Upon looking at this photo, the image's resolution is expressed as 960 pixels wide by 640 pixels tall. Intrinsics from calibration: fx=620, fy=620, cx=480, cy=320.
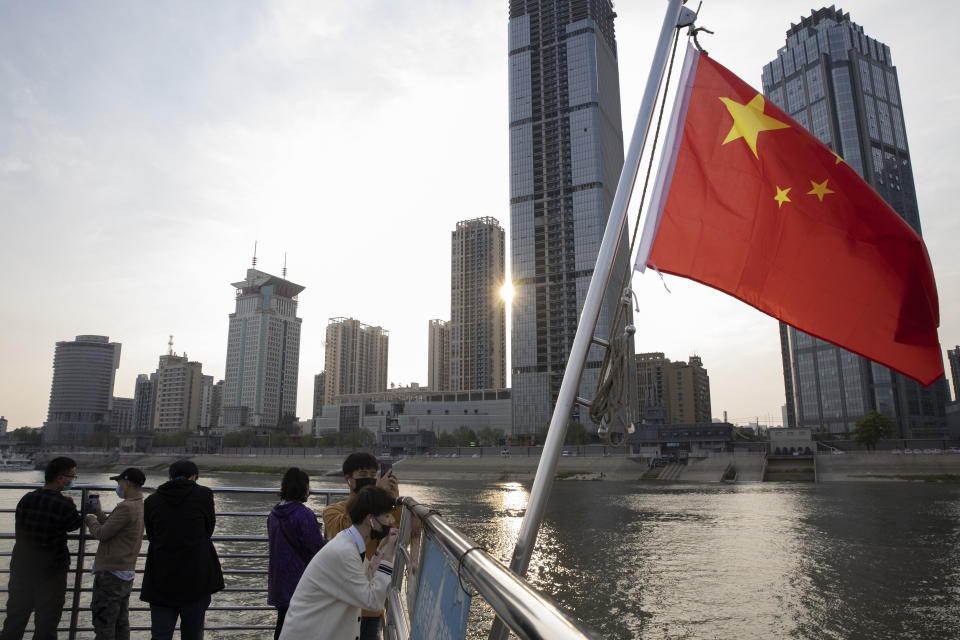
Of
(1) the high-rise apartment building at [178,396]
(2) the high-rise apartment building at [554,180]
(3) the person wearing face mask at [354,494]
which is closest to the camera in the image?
(3) the person wearing face mask at [354,494]

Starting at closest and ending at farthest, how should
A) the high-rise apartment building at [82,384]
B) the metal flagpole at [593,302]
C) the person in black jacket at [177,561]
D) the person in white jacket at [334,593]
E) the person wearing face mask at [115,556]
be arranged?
the metal flagpole at [593,302]
the person in white jacket at [334,593]
the person in black jacket at [177,561]
the person wearing face mask at [115,556]
the high-rise apartment building at [82,384]

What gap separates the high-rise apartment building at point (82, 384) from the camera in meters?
179

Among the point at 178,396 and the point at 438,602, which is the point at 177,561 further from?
the point at 178,396

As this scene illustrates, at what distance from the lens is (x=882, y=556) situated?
19453mm

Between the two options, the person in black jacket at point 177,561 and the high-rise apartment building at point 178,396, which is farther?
the high-rise apartment building at point 178,396

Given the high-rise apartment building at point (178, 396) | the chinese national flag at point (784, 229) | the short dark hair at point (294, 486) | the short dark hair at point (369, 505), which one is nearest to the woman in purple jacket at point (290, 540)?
the short dark hair at point (294, 486)

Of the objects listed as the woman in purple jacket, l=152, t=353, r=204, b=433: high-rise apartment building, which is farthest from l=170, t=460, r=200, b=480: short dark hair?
l=152, t=353, r=204, b=433: high-rise apartment building

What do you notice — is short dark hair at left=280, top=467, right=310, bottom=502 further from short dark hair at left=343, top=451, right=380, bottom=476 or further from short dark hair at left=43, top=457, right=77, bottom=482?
short dark hair at left=43, top=457, right=77, bottom=482

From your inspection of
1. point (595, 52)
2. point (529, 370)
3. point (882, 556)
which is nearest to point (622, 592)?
point (882, 556)

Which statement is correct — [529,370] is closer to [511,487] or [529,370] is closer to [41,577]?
[511,487]

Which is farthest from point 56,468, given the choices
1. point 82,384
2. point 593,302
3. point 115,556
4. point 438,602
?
point 82,384

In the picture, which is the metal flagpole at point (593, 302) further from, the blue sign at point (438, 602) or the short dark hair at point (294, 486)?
the short dark hair at point (294, 486)

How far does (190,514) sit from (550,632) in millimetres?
4512

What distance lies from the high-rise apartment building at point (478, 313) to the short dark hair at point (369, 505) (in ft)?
501
